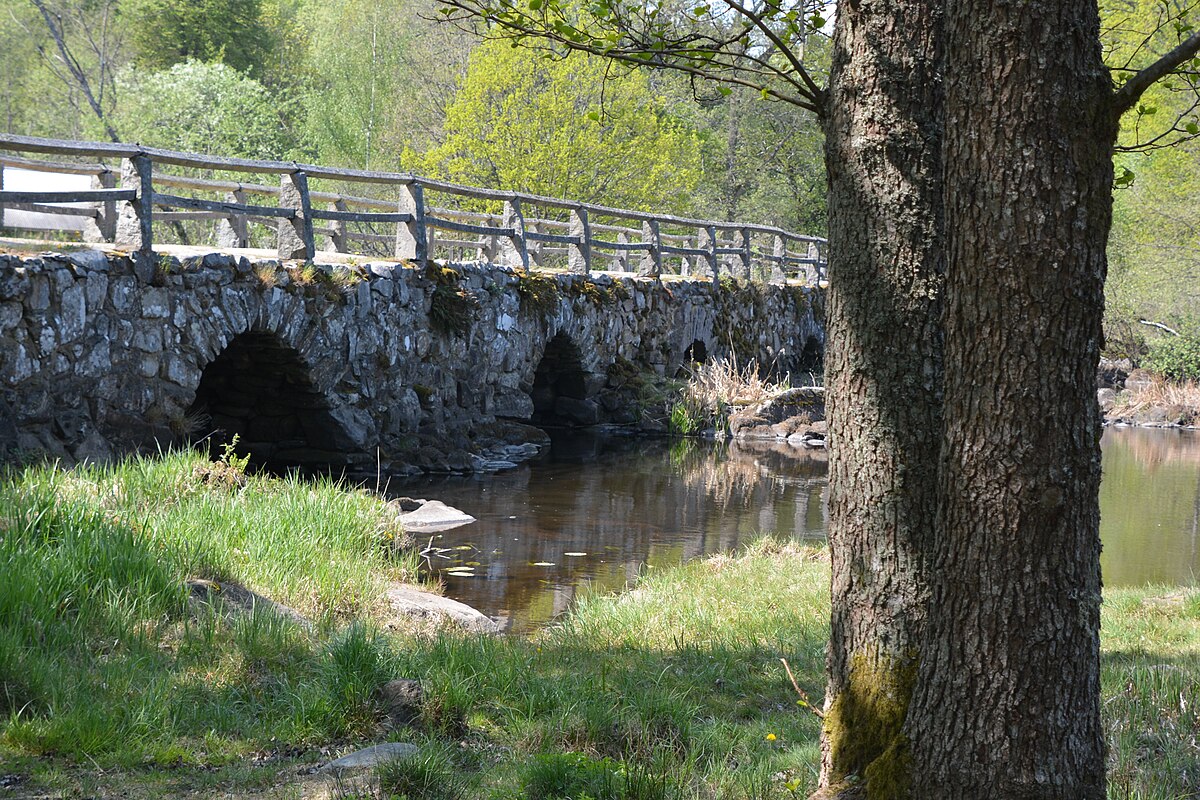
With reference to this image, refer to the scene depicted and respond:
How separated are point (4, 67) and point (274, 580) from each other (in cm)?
3616

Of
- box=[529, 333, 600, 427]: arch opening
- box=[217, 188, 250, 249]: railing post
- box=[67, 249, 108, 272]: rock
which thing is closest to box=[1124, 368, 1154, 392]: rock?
box=[529, 333, 600, 427]: arch opening

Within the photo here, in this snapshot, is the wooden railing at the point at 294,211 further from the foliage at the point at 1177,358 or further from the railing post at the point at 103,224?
the foliage at the point at 1177,358

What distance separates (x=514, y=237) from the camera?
15.5 m

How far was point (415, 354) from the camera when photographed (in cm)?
1362

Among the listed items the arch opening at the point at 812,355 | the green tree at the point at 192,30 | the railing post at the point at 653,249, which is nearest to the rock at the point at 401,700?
the railing post at the point at 653,249

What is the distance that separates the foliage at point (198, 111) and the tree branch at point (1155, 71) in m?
26.3

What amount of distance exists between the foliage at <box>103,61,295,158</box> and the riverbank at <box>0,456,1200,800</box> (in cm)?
2105

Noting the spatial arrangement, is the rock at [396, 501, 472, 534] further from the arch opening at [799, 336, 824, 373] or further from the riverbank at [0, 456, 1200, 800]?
the arch opening at [799, 336, 824, 373]

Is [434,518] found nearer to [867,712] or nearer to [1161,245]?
[867,712]

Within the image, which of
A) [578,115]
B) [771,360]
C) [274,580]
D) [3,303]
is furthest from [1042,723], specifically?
[578,115]

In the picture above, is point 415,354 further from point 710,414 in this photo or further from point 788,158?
point 788,158

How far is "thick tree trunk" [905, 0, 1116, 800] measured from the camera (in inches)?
103

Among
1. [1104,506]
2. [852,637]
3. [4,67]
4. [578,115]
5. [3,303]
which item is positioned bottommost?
[1104,506]

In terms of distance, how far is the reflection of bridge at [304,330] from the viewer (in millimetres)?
9125
